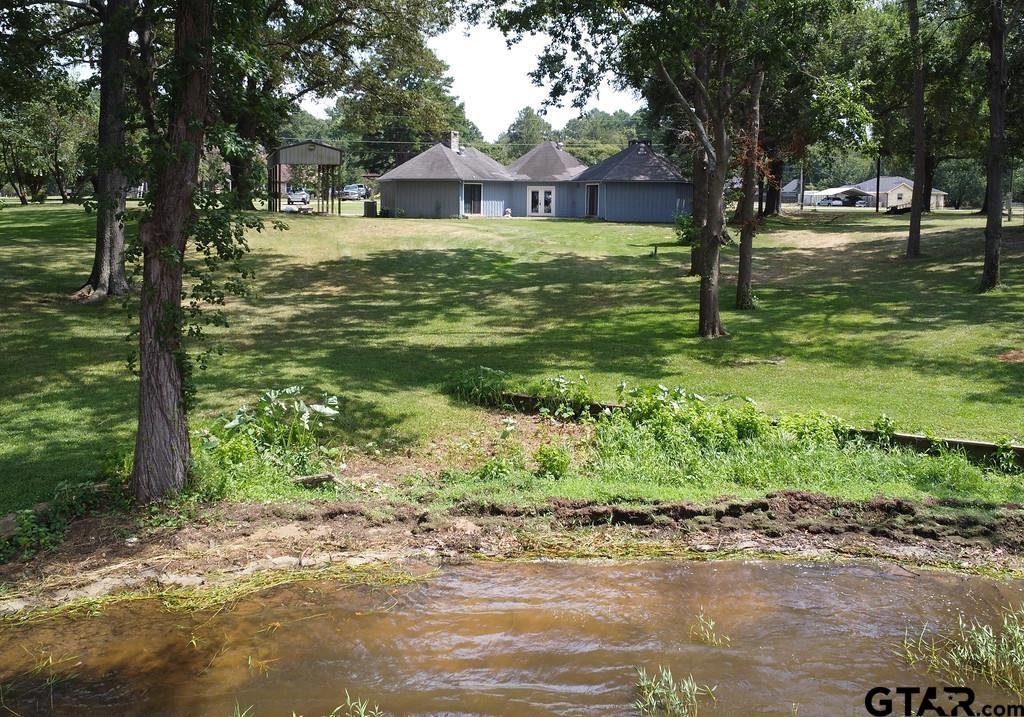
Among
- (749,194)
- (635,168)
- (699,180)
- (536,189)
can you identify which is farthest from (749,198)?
(536,189)

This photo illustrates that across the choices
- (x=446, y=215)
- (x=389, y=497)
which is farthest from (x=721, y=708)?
(x=446, y=215)

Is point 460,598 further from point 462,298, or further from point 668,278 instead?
point 668,278

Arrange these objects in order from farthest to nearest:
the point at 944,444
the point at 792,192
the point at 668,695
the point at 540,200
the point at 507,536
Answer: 1. the point at 792,192
2. the point at 540,200
3. the point at 944,444
4. the point at 507,536
5. the point at 668,695

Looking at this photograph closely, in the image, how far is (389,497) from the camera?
28.7 feet

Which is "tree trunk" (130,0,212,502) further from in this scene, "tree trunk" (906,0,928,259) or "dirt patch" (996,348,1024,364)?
"tree trunk" (906,0,928,259)

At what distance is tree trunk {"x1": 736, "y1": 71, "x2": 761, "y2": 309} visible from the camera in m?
17.3

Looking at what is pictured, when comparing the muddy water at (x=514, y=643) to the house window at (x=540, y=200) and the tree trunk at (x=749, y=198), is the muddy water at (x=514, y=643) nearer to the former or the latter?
the tree trunk at (x=749, y=198)

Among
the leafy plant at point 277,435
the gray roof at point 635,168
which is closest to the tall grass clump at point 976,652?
the leafy plant at point 277,435

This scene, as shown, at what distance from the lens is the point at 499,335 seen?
17125 mm

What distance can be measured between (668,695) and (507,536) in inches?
105

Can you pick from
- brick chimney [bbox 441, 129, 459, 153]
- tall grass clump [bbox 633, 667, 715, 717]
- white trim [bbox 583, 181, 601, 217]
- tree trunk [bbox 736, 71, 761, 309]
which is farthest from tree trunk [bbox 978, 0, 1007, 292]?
brick chimney [bbox 441, 129, 459, 153]

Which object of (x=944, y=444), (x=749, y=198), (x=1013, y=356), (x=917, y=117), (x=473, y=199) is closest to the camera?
(x=944, y=444)

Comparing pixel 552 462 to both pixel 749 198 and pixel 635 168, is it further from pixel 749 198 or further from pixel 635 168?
pixel 635 168

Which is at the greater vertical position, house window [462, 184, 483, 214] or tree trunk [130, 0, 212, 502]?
house window [462, 184, 483, 214]
